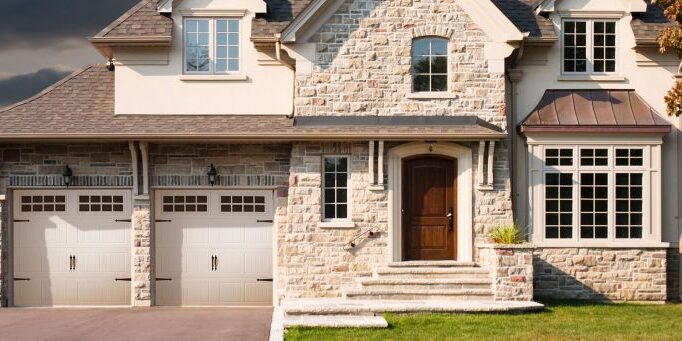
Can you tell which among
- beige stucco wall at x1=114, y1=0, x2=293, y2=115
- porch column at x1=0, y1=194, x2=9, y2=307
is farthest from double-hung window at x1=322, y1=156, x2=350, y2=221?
porch column at x1=0, y1=194, x2=9, y2=307

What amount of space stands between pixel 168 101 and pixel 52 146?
2471 millimetres

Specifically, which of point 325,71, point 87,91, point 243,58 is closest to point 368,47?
point 325,71

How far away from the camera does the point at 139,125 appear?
2084 cm

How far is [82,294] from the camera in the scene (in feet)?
69.9

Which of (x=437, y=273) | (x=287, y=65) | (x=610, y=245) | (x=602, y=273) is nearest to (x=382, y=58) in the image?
(x=287, y=65)

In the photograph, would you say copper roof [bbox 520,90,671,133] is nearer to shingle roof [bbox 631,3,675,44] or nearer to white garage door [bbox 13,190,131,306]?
shingle roof [bbox 631,3,675,44]

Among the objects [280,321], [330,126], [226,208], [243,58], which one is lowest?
[280,321]

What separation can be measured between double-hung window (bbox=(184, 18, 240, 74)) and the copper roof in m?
6.09

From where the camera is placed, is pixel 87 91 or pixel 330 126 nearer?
pixel 330 126

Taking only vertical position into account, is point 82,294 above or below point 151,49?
below

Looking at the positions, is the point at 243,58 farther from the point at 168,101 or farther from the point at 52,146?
the point at 52,146

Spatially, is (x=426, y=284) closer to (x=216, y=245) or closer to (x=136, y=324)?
(x=216, y=245)

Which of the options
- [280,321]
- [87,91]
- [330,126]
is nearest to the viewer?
[280,321]

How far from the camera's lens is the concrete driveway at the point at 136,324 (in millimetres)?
16094
